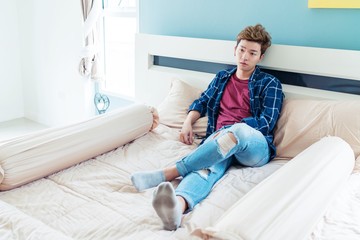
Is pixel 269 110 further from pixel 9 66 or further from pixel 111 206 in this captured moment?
pixel 9 66

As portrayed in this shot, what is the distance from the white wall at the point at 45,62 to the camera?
3.33 m

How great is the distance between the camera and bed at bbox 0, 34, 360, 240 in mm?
1084

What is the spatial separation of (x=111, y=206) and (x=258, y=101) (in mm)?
958

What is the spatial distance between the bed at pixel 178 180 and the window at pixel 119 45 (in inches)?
33.7

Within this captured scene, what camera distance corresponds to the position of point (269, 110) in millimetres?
1816

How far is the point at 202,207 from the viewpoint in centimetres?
133

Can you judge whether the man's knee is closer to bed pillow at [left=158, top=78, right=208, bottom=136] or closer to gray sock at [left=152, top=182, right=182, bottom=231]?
gray sock at [left=152, top=182, right=182, bottom=231]

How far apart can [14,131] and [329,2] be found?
3056 mm

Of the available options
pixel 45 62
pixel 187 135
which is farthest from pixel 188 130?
pixel 45 62

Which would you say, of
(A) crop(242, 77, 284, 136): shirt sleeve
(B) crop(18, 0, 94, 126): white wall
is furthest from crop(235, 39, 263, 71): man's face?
(B) crop(18, 0, 94, 126): white wall

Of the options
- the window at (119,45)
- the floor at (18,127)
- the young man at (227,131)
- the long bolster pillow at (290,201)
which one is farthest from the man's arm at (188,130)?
the floor at (18,127)

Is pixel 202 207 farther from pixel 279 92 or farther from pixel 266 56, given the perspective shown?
pixel 266 56

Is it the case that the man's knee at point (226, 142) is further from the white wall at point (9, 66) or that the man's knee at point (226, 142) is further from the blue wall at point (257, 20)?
the white wall at point (9, 66)

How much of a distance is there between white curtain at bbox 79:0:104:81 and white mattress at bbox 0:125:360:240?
1654 millimetres
